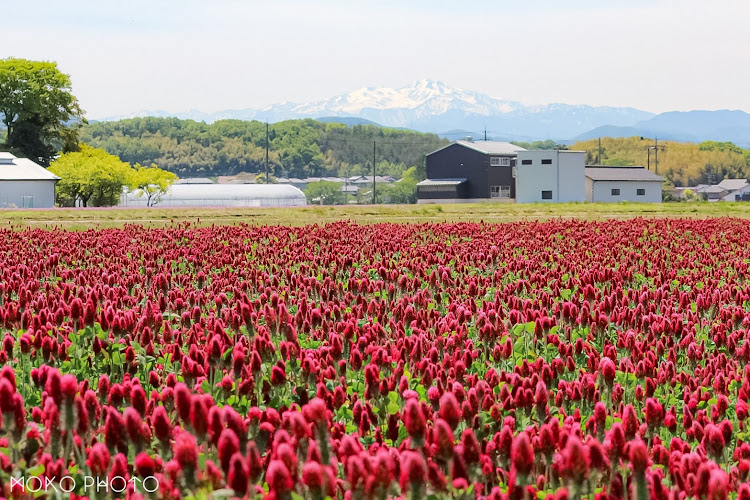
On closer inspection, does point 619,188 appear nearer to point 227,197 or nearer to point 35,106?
point 227,197

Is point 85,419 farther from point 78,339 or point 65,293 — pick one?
point 65,293

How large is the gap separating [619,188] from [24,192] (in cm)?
6360

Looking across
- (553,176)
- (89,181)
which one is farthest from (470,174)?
(89,181)

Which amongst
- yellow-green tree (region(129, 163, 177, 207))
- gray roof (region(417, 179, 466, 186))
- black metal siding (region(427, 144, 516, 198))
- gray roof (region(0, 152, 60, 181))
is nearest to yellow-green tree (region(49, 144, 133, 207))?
gray roof (region(0, 152, 60, 181))

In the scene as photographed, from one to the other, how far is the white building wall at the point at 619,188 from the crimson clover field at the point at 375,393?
9730cm

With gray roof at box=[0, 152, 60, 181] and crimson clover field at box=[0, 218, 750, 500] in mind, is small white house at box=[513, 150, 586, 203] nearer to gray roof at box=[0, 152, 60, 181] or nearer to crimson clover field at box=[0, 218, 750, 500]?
gray roof at box=[0, 152, 60, 181]

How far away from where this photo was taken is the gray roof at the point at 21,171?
87.0 m

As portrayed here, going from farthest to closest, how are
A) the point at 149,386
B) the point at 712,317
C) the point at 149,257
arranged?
the point at 149,257 < the point at 712,317 < the point at 149,386

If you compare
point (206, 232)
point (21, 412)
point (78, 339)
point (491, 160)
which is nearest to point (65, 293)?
point (78, 339)

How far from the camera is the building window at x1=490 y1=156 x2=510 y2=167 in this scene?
116m

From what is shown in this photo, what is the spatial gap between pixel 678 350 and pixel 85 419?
555 cm

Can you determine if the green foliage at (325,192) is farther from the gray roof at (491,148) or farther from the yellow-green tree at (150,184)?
the yellow-green tree at (150,184)

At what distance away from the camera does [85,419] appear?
417 centimetres

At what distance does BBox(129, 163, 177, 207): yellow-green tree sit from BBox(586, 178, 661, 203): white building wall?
46602 millimetres
